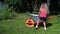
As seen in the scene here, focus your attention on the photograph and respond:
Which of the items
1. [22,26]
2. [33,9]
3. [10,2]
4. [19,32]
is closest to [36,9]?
[33,9]

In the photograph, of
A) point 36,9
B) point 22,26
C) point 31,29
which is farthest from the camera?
point 36,9

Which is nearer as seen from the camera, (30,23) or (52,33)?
(52,33)

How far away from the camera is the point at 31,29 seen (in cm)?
1179

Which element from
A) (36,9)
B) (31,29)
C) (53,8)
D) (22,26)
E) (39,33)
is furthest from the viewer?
(53,8)

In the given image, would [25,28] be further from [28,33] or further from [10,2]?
[10,2]

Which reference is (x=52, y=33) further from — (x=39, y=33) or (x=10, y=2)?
(x=10, y=2)

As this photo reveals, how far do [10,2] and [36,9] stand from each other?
233cm

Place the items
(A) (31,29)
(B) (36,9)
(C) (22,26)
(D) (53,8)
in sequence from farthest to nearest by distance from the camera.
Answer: (D) (53,8), (B) (36,9), (C) (22,26), (A) (31,29)

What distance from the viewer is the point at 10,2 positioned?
1950 cm

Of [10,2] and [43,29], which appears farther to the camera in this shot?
[10,2]

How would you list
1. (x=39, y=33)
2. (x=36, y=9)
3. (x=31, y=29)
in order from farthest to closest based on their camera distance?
(x=36, y=9)
(x=31, y=29)
(x=39, y=33)

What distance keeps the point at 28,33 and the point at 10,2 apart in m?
8.95

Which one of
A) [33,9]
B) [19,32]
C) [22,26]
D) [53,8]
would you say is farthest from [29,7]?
[19,32]

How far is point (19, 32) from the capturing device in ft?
36.4
